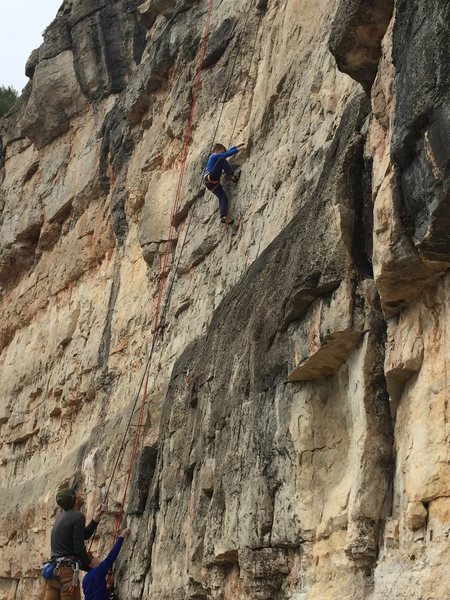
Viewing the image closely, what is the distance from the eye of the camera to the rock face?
7344 millimetres

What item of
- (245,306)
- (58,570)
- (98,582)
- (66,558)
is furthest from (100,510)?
(245,306)

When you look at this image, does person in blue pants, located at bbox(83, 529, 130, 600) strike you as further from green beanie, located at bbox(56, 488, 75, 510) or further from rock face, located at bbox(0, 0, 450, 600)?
green beanie, located at bbox(56, 488, 75, 510)

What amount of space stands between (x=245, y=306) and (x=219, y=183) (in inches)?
188

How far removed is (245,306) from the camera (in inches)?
428

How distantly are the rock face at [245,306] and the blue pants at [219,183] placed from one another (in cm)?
26

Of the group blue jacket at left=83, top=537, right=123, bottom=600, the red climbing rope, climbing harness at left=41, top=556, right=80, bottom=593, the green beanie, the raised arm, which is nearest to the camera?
blue jacket at left=83, top=537, right=123, bottom=600

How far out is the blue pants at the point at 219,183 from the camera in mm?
15133

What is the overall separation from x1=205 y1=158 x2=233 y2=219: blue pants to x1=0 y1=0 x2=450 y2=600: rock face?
264 mm

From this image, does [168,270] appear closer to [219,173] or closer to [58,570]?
[219,173]

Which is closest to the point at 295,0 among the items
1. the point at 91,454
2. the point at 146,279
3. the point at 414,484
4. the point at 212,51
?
the point at 212,51

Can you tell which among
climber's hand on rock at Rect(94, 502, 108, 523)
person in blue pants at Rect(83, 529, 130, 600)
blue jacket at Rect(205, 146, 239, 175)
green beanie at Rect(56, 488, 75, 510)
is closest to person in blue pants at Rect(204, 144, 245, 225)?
blue jacket at Rect(205, 146, 239, 175)

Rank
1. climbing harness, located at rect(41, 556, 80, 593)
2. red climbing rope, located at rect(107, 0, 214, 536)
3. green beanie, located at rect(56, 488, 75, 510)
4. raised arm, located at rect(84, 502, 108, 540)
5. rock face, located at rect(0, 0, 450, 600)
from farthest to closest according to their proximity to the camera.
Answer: red climbing rope, located at rect(107, 0, 214, 536) < raised arm, located at rect(84, 502, 108, 540) < green beanie, located at rect(56, 488, 75, 510) < climbing harness, located at rect(41, 556, 80, 593) < rock face, located at rect(0, 0, 450, 600)

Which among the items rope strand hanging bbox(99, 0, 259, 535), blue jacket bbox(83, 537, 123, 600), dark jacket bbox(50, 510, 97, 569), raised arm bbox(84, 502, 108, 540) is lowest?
blue jacket bbox(83, 537, 123, 600)

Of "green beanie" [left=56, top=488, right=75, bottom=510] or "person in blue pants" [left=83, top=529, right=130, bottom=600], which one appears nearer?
"person in blue pants" [left=83, top=529, right=130, bottom=600]
